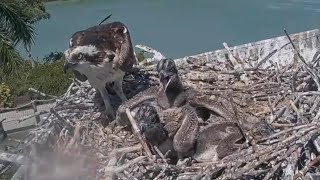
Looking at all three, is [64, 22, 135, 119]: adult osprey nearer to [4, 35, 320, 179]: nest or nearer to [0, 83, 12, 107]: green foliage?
[4, 35, 320, 179]: nest

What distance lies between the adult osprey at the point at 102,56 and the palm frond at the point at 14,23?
5.97 meters

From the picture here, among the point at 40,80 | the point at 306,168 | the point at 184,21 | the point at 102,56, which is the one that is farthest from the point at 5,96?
the point at 306,168

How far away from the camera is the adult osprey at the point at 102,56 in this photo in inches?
194

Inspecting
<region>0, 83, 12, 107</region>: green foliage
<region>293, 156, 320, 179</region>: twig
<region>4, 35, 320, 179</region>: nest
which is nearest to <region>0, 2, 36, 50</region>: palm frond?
<region>4, 35, 320, 179</region>: nest

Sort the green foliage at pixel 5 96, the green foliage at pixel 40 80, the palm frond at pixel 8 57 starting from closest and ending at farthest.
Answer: the palm frond at pixel 8 57
the green foliage at pixel 5 96
the green foliage at pixel 40 80

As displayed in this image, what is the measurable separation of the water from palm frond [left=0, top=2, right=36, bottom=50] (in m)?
11.4

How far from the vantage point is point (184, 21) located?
2908 cm

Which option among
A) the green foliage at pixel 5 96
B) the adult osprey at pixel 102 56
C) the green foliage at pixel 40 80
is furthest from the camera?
the green foliage at pixel 40 80

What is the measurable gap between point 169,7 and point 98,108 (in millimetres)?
28126

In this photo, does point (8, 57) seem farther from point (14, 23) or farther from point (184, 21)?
point (184, 21)

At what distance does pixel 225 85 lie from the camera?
18.6 ft

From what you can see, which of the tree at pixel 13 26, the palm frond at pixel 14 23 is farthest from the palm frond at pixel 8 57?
the palm frond at pixel 14 23

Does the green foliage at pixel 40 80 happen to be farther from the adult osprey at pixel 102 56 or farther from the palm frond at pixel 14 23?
the adult osprey at pixel 102 56

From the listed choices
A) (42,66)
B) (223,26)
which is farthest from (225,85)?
(223,26)
